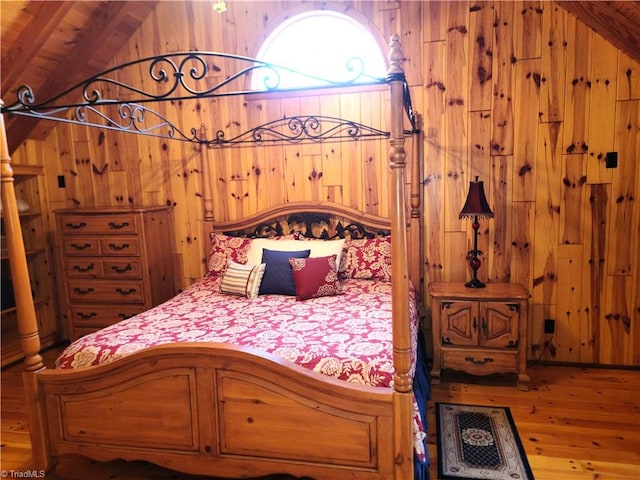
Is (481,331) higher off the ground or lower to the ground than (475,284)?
lower

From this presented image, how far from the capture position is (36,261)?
167 inches

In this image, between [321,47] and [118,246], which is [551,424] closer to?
[321,47]

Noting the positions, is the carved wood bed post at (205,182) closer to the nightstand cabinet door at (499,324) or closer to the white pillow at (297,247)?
the white pillow at (297,247)

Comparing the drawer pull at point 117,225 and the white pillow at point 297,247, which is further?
the drawer pull at point 117,225

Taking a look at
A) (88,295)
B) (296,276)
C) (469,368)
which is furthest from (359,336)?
(88,295)

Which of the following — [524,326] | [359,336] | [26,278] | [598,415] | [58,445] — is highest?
[26,278]

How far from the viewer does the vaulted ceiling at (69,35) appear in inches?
110

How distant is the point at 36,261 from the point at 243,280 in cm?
250

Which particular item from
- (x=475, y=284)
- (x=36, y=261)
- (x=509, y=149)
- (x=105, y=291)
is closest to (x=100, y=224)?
(x=105, y=291)

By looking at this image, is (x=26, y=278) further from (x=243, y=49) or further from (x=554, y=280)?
(x=554, y=280)

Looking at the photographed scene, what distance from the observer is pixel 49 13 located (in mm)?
3070

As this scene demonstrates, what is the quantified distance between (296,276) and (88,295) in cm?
193

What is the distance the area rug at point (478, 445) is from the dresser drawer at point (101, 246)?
261 cm

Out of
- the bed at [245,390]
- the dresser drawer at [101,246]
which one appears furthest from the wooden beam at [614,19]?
the dresser drawer at [101,246]
